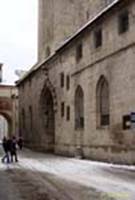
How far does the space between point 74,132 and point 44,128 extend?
36.1ft

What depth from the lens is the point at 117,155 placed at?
25969 millimetres

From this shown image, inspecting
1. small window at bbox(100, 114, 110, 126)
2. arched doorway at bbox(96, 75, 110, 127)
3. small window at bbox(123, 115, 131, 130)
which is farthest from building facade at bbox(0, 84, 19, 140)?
small window at bbox(123, 115, 131, 130)

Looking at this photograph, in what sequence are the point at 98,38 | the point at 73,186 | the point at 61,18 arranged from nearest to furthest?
Answer: the point at 73,186
the point at 98,38
the point at 61,18

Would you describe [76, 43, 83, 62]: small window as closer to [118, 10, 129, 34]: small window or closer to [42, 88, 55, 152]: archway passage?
[118, 10, 129, 34]: small window

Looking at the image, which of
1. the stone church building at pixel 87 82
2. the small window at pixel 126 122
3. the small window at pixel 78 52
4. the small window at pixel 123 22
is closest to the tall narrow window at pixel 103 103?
the stone church building at pixel 87 82

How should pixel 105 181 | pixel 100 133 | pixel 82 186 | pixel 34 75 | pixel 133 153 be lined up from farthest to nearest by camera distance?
pixel 34 75 < pixel 100 133 < pixel 133 153 < pixel 105 181 < pixel 82 186

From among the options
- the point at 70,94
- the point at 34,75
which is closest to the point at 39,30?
the point at 34,75

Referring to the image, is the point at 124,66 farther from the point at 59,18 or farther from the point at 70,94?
the point at 59,18

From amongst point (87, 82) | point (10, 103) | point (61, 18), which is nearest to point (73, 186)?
point (87, 82)

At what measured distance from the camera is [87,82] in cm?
3125

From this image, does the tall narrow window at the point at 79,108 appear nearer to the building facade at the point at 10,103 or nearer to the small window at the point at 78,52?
the small window at the point at 78,52

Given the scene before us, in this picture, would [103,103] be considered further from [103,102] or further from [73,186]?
[73,186]

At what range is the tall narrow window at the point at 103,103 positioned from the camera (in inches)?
1133

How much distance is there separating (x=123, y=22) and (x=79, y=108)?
28.8 ft
